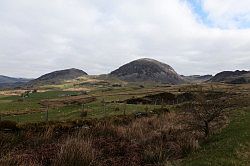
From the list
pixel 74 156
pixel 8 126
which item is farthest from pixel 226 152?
pixel 8 126

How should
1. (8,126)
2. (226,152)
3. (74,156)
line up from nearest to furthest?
(74,156) → (226,152) → (8,126)

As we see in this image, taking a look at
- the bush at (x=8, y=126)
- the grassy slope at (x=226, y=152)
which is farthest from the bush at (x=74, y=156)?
the bush at (x=8, y=126)

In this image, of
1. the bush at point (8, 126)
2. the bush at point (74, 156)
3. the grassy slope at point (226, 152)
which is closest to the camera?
the grassy slope at point (226, 152)

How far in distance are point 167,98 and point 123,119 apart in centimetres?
5014

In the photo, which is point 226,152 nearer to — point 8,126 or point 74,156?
point 74,156

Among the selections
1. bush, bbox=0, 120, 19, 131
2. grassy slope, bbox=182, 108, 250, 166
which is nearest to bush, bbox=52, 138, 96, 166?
grassy slope, bbox=182, 108, 250, 166

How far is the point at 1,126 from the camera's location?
3025 cm

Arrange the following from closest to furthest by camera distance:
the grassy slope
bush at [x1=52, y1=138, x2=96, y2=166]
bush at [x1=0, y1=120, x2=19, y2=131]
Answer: the grassy slope < bush at [x1=52, y1=138, x2=96, y2=166] < bush at [x1=0, y1=120, x2=19, y2=131]

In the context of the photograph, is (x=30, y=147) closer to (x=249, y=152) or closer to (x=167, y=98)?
(x=249, y=152)

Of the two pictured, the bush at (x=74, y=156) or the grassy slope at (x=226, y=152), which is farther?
the bush at (x=74, y=156)

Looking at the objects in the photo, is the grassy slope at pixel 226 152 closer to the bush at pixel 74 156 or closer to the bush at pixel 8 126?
the bush at pixel 74 156

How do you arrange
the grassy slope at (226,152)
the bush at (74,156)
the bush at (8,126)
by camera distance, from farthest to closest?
1. the bush at (8,126)
2. the bush at (74,156)
3. the grassy slope at (226,152)

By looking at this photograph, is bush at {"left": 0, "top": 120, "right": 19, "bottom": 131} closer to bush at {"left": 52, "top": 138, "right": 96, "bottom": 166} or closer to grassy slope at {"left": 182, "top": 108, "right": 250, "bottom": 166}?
bush at {"left": 52, "top": 138, "right": 96, "bottom": 166}

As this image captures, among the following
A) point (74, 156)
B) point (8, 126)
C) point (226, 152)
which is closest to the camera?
point (74, 156)
